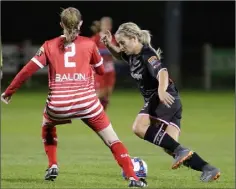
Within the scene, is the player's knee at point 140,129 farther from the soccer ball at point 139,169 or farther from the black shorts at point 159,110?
the soccer ball at point 139,169

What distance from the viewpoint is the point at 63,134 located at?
1470cm

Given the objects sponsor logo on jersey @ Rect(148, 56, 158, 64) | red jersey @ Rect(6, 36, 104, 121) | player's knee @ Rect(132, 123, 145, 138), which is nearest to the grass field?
player's knee @ Rect(132, 123, 145, 138)

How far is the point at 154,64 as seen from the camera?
8805 mm

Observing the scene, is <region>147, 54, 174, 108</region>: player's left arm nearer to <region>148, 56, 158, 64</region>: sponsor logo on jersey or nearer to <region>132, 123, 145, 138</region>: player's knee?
<region>148, 56, 158, 64</region>: sponsor logo on jersey

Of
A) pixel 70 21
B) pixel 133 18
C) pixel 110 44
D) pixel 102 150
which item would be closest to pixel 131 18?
pixel 133 18

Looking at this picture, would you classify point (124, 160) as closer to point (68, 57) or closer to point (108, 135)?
point (108, 135)

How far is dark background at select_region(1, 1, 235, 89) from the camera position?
33.9 m

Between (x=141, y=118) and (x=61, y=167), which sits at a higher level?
(x=141, y=118)

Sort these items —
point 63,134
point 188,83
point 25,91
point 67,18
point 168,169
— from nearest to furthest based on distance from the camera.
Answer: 1. point 67,18
2. point 168,169
3. point 63,134
4. point 25,91
5. point 188,83

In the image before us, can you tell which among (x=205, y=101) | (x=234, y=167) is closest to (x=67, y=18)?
(x=234, y=167)

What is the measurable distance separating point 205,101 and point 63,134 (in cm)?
912

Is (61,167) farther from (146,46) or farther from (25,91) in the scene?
(25,91)

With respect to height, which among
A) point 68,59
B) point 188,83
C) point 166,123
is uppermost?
point 68,59

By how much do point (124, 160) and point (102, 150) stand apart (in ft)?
12.7
